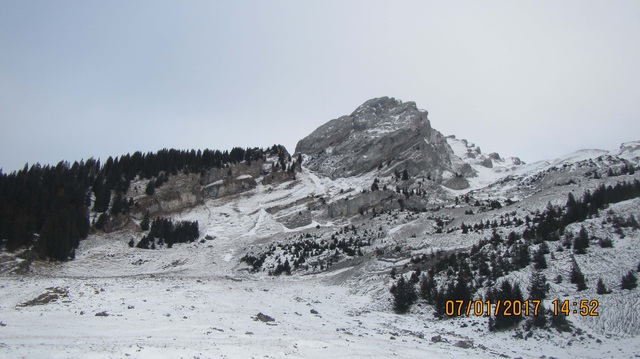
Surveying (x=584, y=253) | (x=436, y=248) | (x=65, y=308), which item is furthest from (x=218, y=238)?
(x=584, y=253)

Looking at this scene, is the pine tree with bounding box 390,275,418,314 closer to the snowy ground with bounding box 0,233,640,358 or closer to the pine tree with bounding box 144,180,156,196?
the snowy ground with bounding box 0,233,640,358

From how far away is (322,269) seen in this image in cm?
5125

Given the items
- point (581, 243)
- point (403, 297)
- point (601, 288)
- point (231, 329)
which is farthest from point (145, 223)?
point (601, 288)

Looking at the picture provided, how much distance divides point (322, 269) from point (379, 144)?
235 ft

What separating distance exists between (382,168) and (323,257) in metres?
58.3

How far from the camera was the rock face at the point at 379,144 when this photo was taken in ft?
366

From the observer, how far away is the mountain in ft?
63.1

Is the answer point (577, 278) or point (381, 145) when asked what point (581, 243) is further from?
point (381, 145)

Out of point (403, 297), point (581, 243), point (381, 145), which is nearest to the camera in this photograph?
point (581, 243)

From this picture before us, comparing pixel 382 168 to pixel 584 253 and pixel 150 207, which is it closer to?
pixel 150 207

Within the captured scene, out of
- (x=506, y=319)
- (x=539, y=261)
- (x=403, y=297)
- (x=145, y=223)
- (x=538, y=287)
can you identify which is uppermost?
(x=539, y=261)

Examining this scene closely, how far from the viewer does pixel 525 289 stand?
2733 cm

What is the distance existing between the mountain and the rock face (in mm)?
3534

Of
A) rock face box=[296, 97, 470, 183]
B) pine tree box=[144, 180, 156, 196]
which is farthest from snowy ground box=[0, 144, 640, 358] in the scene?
rock face box=[296, 97, 470, 183]
